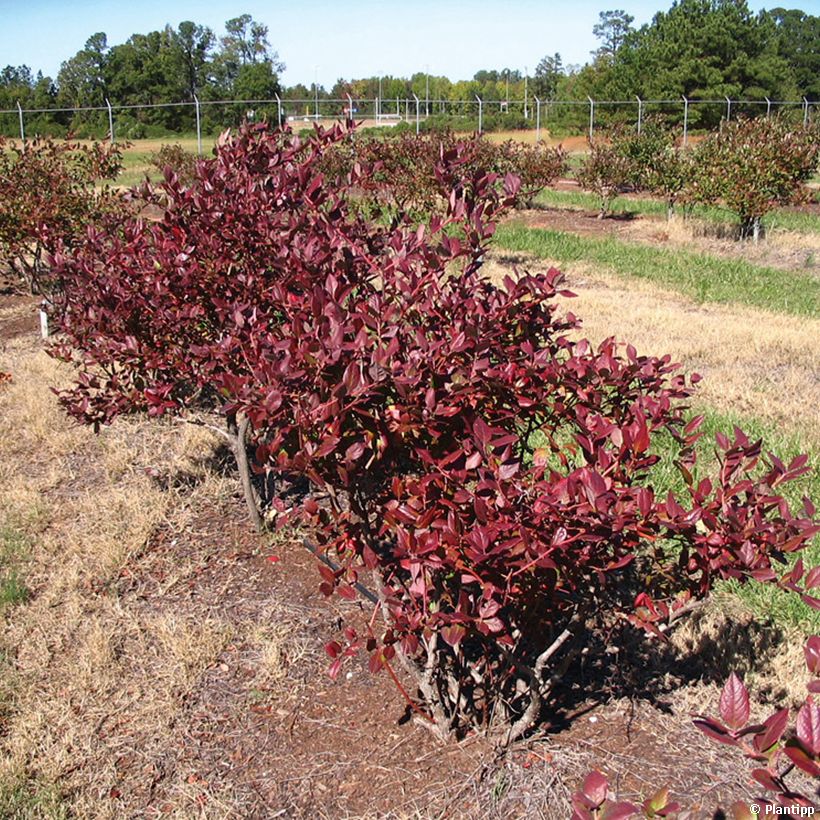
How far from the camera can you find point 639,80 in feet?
140

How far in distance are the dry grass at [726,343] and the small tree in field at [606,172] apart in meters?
6.67

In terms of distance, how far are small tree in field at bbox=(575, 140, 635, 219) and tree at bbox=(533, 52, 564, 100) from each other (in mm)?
45985

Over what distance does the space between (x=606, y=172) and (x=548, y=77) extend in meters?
61.0

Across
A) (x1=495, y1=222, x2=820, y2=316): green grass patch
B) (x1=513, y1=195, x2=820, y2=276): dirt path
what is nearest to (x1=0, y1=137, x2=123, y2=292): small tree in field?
(x1=495, y1=222, x2=820, y2=316): green grass patch

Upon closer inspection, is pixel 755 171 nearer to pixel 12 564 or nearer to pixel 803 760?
pixel 12 564

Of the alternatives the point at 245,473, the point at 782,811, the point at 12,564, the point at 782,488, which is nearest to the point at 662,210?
the point at 782,488

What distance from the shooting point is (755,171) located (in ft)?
39.8

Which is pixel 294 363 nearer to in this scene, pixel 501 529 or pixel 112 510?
pixel 501 529

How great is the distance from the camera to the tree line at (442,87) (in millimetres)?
40281

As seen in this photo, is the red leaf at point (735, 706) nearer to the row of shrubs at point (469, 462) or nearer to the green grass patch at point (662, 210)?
the row of shrubs at point (469, 462)

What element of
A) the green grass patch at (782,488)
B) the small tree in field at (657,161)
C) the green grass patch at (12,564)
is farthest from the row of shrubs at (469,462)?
the small tree in field at (657,161)

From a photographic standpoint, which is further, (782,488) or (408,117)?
(408,117)

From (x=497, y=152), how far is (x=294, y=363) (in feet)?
50.0

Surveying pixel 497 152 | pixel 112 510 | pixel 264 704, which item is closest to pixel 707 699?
pixel 264 704
